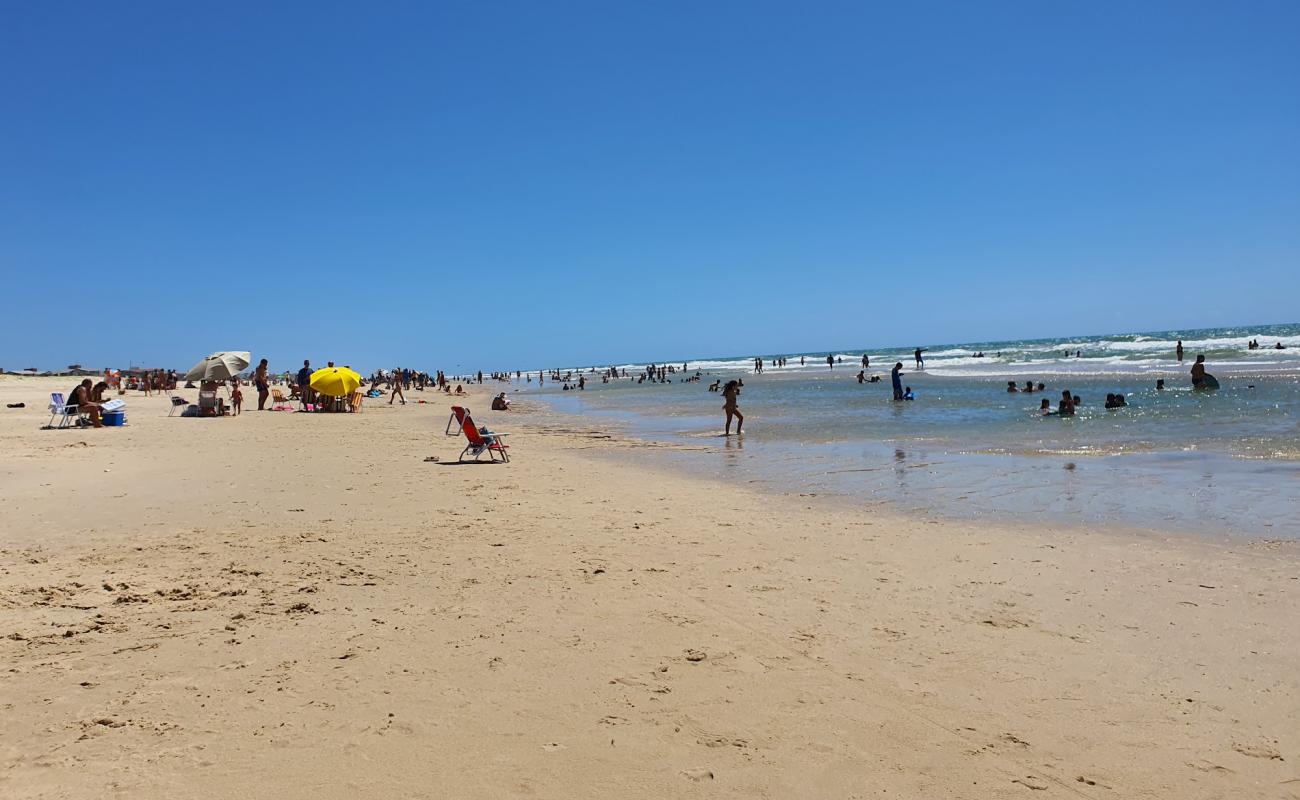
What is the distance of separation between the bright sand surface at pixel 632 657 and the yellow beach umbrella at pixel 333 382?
17.3 metres

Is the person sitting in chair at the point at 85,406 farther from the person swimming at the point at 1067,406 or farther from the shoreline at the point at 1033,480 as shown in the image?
the person swimming at the point at 1067,406

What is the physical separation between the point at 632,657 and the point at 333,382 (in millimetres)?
23669

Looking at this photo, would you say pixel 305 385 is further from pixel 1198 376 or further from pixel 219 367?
pixel 1198 376

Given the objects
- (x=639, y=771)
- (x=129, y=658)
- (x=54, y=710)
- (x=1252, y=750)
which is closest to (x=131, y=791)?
(x=54, y=710)

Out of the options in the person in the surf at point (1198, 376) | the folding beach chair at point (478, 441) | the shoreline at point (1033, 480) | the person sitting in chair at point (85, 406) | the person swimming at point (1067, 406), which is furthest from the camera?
the person in the surf at point (1198, 376)

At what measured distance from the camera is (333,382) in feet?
83.6

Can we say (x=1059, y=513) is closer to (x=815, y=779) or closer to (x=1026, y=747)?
(x=1026, y=747)

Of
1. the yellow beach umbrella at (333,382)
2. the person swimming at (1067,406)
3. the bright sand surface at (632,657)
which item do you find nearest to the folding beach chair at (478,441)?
the bright sand surface at (632,657)

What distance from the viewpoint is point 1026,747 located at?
3.43 metres

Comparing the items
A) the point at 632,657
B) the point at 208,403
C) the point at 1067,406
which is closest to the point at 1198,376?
the point at 1067,406

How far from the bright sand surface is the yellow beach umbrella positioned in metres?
17.3

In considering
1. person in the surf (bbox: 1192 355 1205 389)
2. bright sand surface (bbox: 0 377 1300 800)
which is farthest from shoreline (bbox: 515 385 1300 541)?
person in the surf (bbox: 1192 355 1205 389)

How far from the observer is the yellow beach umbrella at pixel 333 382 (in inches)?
997

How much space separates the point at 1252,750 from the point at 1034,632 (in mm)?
1436
